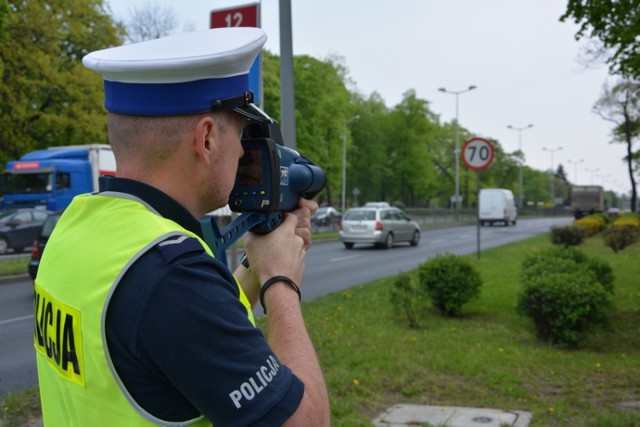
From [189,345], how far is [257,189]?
0.55m

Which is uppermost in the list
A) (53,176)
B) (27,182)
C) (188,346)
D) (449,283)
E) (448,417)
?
(53,176)

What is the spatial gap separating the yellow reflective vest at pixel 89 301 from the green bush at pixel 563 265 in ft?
21.6

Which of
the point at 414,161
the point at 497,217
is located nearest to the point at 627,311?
the point at 497,217

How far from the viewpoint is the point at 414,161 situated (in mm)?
67250

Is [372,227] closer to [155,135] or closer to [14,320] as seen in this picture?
[14,320]

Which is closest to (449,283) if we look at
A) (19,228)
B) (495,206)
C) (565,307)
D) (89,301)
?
(565,307)

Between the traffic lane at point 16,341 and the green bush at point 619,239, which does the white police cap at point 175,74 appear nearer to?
the traffic lane at point 16,341

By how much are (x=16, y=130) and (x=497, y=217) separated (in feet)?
105

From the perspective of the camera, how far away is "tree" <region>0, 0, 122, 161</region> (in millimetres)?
26688

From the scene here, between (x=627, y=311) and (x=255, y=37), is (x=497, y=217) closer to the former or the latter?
(x=627, y=311)

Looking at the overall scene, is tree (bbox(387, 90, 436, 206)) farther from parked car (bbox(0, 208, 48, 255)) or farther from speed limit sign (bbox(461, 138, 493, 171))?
speed limit sign (bbox(461, 138, 493, 171))

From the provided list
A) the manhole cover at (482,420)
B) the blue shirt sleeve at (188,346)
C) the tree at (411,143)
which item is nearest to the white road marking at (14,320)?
the manhole cover at (482,420)

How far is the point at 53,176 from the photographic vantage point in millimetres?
23406

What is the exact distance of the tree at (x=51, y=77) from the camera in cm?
2669
